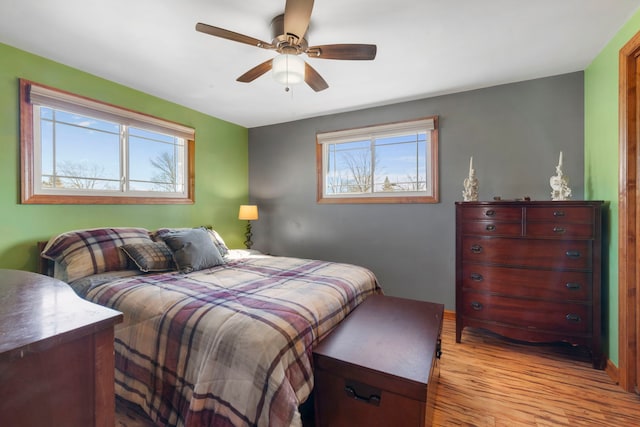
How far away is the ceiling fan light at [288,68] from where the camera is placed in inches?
75.5

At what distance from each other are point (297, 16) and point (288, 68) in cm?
45

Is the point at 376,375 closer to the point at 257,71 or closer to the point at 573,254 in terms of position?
the point at 573,254

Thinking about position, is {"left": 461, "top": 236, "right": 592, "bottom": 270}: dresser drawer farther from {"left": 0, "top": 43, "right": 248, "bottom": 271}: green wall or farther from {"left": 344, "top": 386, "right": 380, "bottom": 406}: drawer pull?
{"left": 0, "top": 43, "right": 248, "bottom": 271}: green wall

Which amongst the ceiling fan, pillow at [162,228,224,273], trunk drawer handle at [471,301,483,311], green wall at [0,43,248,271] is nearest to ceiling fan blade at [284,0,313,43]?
the ceiling fan

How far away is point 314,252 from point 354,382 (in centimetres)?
255

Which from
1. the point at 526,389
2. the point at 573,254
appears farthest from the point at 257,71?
the point at 526,389

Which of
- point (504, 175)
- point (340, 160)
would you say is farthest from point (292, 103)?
point (504, 175)

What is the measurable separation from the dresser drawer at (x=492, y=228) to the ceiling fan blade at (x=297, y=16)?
1.99m

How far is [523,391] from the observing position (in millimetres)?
1835

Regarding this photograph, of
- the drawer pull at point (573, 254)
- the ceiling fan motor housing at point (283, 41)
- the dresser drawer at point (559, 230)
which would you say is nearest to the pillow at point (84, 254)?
the ceiling fan motor housing at point (283, 41)

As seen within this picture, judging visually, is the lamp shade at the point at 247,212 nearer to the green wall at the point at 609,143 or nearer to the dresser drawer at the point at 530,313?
the dresser drawer at the point at 530,313

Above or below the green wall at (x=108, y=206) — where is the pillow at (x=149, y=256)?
below

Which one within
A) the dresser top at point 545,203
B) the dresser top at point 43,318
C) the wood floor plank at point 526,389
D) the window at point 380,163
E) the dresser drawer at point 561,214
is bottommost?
the wood floor plank at point 526,389

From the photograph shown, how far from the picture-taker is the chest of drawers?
2.11 metres
